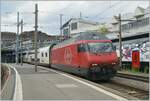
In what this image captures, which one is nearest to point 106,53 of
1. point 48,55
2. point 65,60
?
point 65,60

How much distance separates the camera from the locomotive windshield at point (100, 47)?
23.4 metres

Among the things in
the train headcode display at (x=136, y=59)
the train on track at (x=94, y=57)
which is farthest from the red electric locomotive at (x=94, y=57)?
the train headcode display at (x=136, y=59)

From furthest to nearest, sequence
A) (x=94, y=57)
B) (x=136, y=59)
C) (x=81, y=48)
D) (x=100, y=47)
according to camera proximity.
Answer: (x=136, y=59)
(x=81, y=48)
(x=100, y=47)
(x=94, y=57)

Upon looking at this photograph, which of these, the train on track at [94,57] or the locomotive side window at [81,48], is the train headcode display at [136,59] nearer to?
the train on track at [94,57]

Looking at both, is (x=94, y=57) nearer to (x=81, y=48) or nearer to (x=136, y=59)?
(x=81, y=48)

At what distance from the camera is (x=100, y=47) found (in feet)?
77.9

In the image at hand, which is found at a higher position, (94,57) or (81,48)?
(81,48)

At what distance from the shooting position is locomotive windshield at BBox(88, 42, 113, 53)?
2344 centimetres

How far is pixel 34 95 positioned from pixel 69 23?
90974 millimetres

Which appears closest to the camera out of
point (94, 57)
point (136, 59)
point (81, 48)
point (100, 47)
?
point (94, 57)

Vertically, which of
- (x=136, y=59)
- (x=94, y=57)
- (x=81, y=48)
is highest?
(x=81, y=48)

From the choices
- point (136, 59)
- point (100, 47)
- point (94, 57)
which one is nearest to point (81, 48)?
point (100, 47)

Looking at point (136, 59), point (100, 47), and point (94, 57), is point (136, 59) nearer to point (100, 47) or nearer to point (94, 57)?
point (100, 47)

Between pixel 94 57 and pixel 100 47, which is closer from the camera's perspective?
pixel 94 57
